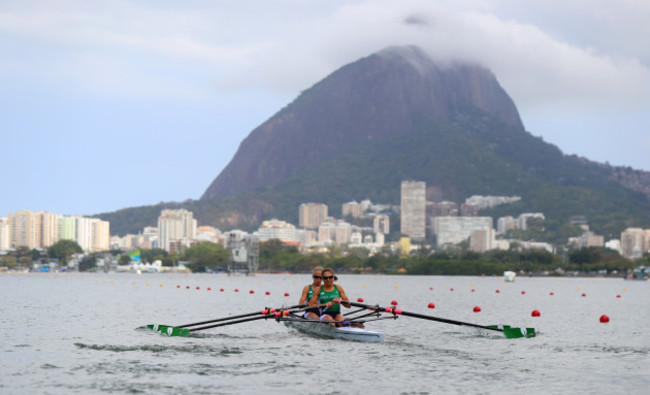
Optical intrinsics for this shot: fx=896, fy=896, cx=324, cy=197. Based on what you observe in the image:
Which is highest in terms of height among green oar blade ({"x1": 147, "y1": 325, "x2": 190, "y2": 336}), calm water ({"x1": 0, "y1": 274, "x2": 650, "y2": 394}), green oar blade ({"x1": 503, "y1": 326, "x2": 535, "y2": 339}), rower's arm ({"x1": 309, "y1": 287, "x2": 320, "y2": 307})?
rower's arm ({"x1": 309, "y1": 287, "x2": 320, "y2": 307})

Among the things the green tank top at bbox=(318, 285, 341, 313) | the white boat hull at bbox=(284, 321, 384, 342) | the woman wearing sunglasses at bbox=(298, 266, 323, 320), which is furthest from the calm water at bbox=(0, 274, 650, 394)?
the green tank top at bbox=(318, 285, 341, 313)

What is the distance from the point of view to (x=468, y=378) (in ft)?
75.5

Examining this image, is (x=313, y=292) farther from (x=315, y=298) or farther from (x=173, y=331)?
(x=173, y=331)

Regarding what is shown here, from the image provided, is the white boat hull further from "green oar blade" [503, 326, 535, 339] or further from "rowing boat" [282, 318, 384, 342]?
"green oar blade" [503, 326, 535, 339]

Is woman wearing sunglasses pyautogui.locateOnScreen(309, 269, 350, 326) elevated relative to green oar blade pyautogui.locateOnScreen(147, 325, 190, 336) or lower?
elevated

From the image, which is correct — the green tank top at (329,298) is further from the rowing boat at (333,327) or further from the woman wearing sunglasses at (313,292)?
the rowing boat at (333,327)

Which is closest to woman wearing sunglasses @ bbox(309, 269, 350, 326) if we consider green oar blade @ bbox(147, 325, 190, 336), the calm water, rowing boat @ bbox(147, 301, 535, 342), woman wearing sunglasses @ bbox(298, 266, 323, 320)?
woman wearing sunglasses @ bbox(298, 266, 323, 320)

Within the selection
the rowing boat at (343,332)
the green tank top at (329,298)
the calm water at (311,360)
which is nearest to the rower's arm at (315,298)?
the green tank top at (329,298)

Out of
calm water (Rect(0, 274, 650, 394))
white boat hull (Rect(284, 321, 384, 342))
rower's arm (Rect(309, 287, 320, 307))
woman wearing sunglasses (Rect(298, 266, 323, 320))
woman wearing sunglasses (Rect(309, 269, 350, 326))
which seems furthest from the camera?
woman wearing sunglasses (Rect(298, 266, 323, 320))

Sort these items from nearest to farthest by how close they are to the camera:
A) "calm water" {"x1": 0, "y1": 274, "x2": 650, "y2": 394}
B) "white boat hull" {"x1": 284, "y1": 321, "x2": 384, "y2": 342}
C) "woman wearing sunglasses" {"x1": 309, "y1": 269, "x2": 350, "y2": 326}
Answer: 1. "calm water" {"x1": 0, "y1": 274, "x2": 650, "y2": 394}
2. "white boat hull" {"x1": 284, "y1": 321, "x2": 384, "y2": 342}
3. "woman wearing sunglasses" {"x1": 309, "y1": 269, "x2": 350, "y2": 326}

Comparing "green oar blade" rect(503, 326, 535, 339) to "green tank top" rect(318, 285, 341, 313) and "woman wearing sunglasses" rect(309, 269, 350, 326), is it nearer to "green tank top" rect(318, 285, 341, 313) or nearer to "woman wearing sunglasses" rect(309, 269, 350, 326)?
"woman wearing sunglasses" rect(309, 269, 350, 326)

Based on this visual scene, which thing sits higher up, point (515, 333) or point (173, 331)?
point (173, 331)

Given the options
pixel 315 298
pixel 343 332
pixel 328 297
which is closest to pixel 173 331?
pixel 315 298

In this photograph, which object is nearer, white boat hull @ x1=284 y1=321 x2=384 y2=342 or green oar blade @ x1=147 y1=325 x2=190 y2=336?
white boat hull @ x1=284 y1=321 x2=384 y2=342
